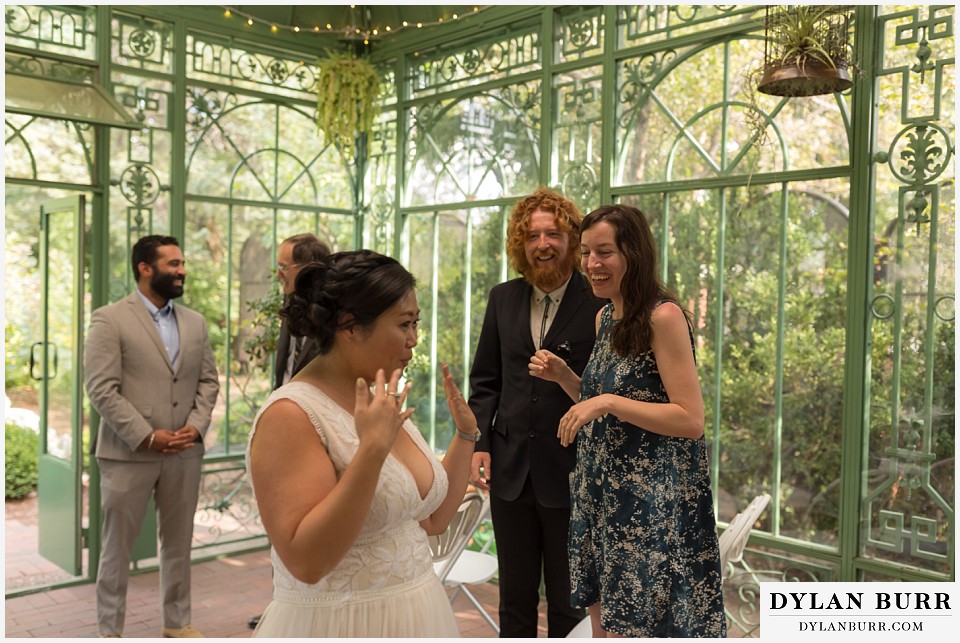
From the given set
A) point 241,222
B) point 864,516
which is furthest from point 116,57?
point 864,516

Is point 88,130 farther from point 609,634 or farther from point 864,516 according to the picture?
point 864,516

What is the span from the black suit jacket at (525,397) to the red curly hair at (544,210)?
10 cm

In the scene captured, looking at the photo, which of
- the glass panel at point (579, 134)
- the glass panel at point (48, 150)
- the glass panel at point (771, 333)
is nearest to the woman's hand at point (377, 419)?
the glass panel at point (771, 333)

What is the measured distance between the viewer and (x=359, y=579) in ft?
6.32

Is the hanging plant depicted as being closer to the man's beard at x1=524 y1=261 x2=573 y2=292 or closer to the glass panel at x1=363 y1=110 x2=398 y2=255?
the glass panel at x1=363 y1=110 x2=398 y2=255

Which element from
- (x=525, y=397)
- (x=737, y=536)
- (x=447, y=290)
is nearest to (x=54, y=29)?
(x=447, y=290)

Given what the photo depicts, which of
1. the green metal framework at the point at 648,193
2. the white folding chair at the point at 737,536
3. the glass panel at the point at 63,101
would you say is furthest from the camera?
the glass panel at the point at 63,101

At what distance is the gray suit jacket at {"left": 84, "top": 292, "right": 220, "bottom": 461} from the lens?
4.26 metres

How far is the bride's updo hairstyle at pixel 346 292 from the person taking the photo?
1935 millimetres

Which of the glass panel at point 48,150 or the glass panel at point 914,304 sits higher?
the glass panel at point 48,150

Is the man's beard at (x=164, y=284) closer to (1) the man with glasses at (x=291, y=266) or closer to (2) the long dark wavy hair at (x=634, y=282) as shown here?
(1) the man with glasses at (x=291, y=266)

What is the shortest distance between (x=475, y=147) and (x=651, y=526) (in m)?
3.62

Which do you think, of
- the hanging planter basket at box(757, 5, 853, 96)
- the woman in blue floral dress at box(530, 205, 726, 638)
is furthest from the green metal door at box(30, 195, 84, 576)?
the hanging planter basket at box(757, 5, 853, 96)

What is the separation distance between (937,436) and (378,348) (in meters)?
2.74
